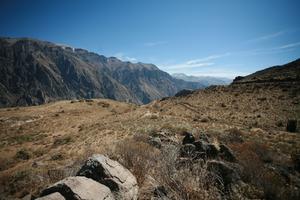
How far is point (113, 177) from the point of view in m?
5.90

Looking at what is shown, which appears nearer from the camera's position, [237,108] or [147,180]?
[147,180]

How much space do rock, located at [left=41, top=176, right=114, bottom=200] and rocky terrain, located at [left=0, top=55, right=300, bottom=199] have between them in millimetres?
24

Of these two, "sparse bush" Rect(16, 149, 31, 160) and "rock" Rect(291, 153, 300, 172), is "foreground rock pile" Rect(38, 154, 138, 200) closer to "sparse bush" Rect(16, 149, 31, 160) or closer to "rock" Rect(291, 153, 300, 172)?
"rock" Rect(291, 153, 300, 172)

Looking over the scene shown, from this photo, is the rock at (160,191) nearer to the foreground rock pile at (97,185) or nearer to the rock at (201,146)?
the foreground rock pile at (97,185)

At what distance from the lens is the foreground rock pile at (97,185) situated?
4770 millimetres

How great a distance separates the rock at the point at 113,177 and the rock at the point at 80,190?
0.99 ft

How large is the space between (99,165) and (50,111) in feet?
138

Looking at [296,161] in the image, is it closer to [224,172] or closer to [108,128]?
[224,172]

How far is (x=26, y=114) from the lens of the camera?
40.8 m

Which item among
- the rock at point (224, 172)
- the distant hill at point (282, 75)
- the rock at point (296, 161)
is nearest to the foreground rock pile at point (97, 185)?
the rock at point (224, 172)

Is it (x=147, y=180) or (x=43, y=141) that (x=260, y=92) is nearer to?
(x=43, y=141)

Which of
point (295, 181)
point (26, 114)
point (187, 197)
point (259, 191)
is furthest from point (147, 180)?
point (26, 114)

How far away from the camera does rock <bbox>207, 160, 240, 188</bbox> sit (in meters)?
6.65

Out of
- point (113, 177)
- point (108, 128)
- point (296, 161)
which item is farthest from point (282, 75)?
point (113, 177)
